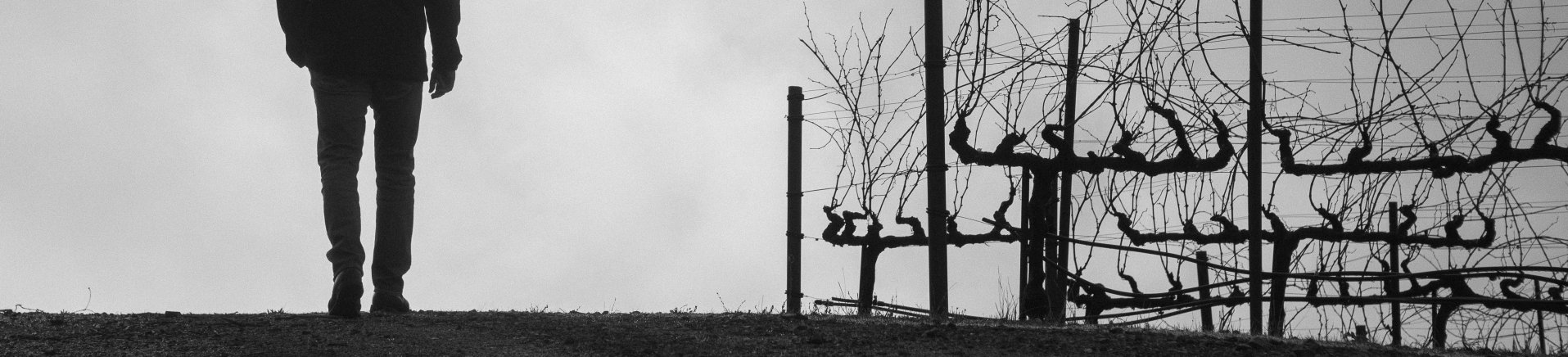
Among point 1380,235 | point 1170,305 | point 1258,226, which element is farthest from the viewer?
→ point 1380,235

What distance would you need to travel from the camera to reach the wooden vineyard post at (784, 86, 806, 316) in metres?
7.38

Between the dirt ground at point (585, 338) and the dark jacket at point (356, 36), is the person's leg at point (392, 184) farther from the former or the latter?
the dirt ground at point (585, 338)

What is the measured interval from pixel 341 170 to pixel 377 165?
245 millimetres

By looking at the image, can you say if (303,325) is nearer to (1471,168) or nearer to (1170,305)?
(1170,305)

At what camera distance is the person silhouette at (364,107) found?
173 inches

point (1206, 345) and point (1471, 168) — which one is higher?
point (1471, 168)

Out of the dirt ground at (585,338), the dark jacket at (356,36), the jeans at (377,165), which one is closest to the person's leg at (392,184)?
the jeans at (377,165)

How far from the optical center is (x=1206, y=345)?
12.3 feet

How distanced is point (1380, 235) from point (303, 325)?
496 centimetres

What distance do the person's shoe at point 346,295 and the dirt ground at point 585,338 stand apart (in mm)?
59

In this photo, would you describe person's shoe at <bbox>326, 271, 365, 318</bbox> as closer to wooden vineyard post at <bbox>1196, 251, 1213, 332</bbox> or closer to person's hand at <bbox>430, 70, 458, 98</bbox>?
person's hand at <bbox>430, 70, 458, 98</bbox>

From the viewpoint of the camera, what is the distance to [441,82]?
4832 millimetres

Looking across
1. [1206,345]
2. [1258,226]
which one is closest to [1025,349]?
[1206,345]

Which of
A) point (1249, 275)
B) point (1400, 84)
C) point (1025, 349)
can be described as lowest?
point (1025, 349)
